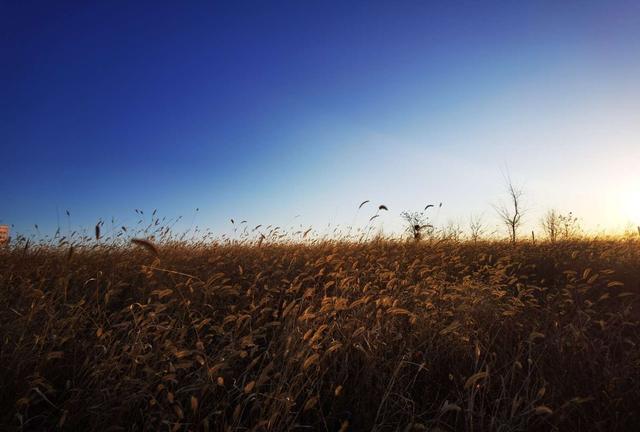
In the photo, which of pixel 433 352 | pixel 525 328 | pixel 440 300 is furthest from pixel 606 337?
pixel 433 352

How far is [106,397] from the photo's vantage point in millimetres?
2230

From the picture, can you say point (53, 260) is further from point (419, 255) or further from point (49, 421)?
point (419, 255)

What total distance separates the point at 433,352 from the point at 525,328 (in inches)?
60.8

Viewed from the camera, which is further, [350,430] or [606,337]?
[606,337]

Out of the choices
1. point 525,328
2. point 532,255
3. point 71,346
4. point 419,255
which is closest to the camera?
point 71,346

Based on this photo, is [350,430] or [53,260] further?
[53,260]

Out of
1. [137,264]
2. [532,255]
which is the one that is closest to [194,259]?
[137,264]

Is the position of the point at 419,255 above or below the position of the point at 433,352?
above

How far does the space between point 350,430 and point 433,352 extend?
111 centimetres

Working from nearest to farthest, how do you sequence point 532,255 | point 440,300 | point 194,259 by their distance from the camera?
point 440,300 → point 194,259 → point 532,255

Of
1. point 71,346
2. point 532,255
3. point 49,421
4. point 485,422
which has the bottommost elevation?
point 485,422

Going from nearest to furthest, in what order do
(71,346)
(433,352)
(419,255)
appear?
(71,346)
(433,352)
(419,255)

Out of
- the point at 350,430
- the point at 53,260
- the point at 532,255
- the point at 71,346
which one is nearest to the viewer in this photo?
the point at 350,430

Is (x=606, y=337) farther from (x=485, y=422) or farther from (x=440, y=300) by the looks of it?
(x=485, y=422)
